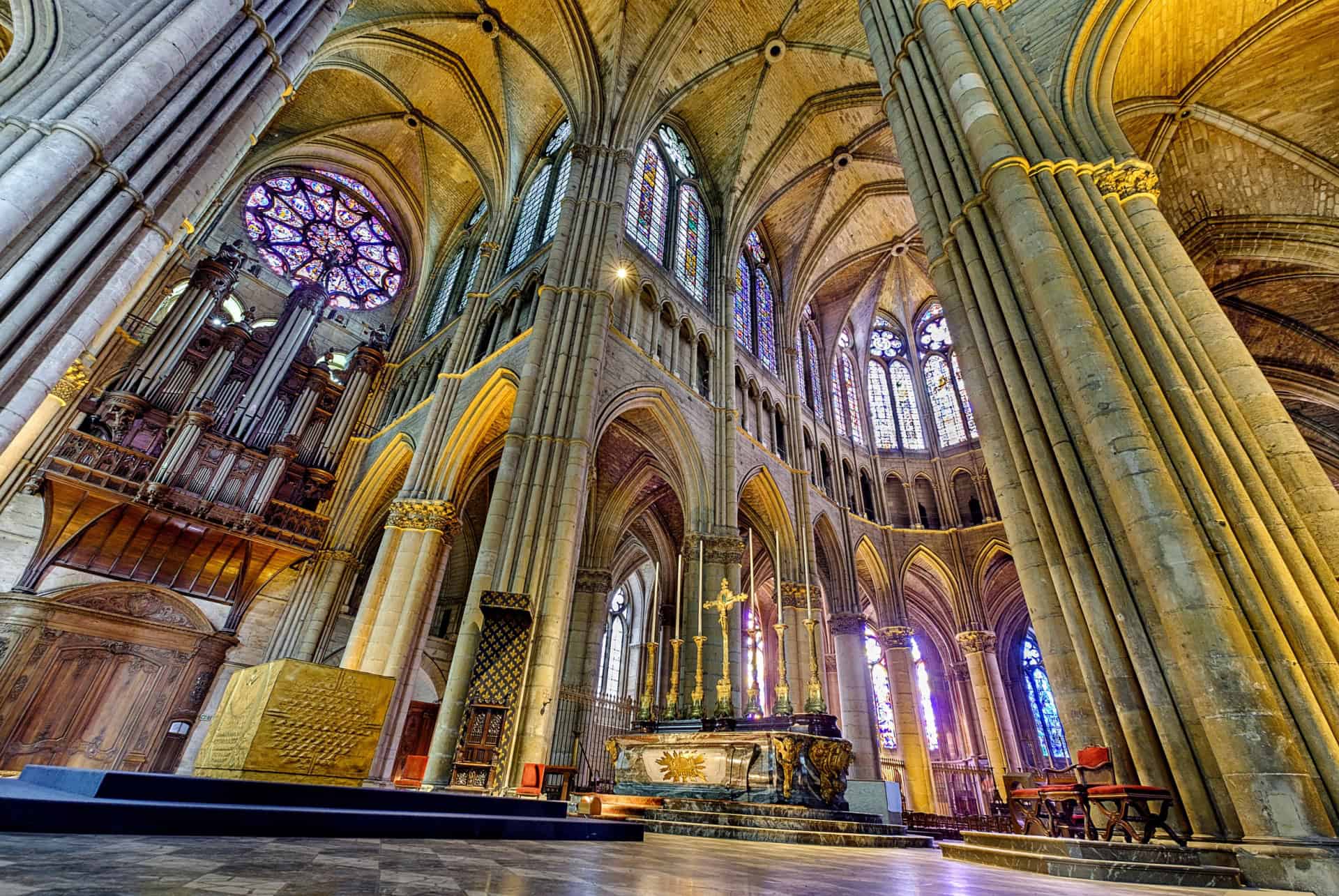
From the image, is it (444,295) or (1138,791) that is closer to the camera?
(1138,791)

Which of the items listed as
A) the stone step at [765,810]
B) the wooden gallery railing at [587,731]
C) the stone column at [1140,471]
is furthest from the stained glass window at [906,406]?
the stone step at [765,810]

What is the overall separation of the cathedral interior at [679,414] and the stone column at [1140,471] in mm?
35

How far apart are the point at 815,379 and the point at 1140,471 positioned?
15415 millimetres

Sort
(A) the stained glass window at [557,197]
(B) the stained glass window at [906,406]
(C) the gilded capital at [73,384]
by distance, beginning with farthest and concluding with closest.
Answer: (B) the stained glass window at [906,406]
(A) the stained glass window at [557,197]
(C) the gilded capital at [73,384]

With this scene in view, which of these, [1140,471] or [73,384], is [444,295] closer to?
[73,384]

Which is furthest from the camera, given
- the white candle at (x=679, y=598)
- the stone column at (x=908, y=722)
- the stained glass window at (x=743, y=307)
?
the stained glass window at (x=743, y=307)

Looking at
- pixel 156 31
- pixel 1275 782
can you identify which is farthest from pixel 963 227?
pixel 156 31

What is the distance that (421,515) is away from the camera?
1057cm

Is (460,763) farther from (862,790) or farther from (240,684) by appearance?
(862,790)

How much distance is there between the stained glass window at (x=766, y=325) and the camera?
1709 centimetres

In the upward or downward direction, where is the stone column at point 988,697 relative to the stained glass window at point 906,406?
downward

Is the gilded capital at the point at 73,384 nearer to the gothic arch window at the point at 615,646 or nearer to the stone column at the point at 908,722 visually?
the gothic arch window at the point at 615,646

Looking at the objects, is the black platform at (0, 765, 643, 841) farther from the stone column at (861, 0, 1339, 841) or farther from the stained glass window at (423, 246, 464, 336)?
the stained glass window at (423, 246, 464, 336)

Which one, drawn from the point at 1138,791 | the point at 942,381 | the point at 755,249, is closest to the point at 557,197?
the point at 755,249
